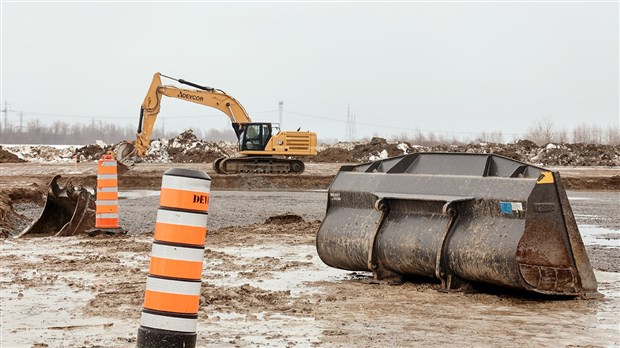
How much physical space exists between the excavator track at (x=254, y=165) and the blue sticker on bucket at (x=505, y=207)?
107ft

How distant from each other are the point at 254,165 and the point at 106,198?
2689 centimetres

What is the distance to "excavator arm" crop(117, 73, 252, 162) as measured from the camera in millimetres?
37625

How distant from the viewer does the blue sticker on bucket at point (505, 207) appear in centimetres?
891

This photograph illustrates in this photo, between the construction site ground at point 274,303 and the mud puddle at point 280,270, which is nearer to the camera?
the construction site ground at point 274,303

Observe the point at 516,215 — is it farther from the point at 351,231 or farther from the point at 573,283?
the point at 351,231

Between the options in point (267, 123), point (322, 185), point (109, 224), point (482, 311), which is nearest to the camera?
point (482, 311)

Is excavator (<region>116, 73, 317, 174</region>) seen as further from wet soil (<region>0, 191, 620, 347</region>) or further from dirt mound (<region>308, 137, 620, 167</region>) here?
wet soil (<region>0, 191, 620, 347</region>)

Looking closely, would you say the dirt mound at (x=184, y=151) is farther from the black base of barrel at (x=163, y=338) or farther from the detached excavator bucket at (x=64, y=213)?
the black base of barrel at (x=163, y=338)

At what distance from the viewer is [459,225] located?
935cm

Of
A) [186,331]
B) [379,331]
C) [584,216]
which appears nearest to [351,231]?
[379,331]

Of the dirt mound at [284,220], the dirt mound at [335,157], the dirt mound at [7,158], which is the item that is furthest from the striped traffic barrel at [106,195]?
the dirt mound at [335,157]

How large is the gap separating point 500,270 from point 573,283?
0.83 m

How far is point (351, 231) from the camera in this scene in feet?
34.0

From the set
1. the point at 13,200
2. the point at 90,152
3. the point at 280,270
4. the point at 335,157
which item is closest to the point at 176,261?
the point at 280,270
